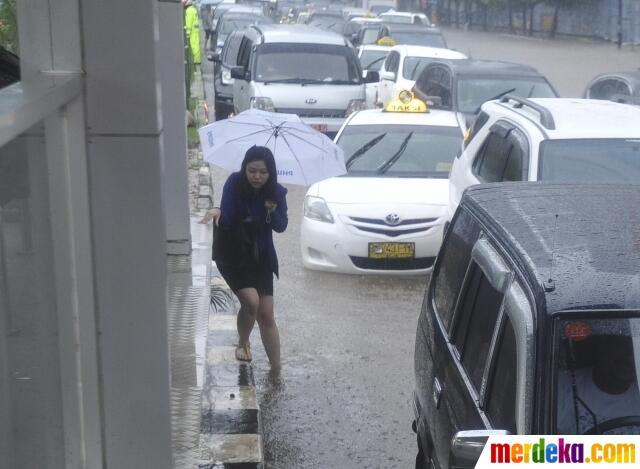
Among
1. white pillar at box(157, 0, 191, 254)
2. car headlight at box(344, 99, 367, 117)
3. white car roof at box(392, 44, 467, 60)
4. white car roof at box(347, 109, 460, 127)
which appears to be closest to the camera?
white pillar at box(157, 0, 191, 254)

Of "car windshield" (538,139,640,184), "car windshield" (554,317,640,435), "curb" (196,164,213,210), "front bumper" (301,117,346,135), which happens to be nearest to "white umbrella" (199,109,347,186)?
"car windshield" (538,139,640,184)

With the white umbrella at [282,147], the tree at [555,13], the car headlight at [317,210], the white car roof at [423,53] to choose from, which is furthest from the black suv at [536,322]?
the tree at [555,13]

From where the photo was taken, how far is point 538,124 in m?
8.59

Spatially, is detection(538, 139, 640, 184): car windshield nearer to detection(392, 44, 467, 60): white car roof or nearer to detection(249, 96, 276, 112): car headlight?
detection(249, 96, 276, 112): car headlight

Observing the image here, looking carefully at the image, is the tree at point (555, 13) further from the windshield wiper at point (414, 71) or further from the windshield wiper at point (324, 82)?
the windshield wiper at point (324, 82)

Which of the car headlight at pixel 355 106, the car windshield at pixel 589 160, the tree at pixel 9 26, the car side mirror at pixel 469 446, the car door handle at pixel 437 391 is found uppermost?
the tree at pixel 9 26

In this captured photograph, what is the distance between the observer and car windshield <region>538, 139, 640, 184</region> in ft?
26.8

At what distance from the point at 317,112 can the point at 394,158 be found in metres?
6.57

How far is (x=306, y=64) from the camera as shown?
19.2 m

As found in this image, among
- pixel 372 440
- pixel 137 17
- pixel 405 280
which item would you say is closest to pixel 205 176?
pixel 405 280

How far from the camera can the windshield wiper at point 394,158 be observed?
11.8 m

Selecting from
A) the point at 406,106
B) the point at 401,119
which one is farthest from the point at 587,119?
the point at 406,106

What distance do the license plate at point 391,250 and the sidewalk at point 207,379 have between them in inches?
62.6

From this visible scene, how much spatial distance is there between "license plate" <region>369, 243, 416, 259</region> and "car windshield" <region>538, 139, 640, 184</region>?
2.77m
